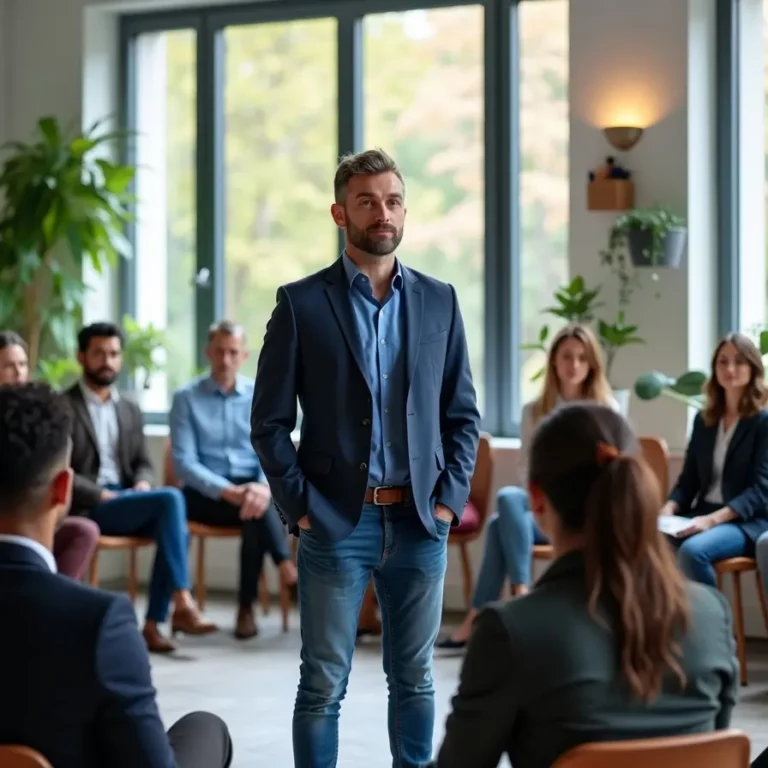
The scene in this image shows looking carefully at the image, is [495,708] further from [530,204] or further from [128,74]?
[128,74]

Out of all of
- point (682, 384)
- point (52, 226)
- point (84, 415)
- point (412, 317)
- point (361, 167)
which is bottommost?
point (84, 415)

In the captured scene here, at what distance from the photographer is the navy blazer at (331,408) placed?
3.09 metres

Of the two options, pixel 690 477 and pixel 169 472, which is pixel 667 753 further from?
pixel 169 472

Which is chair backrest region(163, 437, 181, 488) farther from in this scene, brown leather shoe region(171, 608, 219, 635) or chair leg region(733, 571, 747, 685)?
chair leg region(733, 571, 747, 685)

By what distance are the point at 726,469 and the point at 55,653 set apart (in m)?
3.99

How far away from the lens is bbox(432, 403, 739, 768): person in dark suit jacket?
70.8 inches

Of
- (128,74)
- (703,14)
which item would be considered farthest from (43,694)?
(128,74)

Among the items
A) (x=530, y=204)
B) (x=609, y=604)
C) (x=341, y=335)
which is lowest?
(x=609, y=604)

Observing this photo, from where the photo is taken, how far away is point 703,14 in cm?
615

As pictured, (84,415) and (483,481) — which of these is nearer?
(483,481)

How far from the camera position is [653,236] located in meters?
5.93

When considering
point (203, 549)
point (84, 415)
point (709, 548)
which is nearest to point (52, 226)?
point (84, 415)

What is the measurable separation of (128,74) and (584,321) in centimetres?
306

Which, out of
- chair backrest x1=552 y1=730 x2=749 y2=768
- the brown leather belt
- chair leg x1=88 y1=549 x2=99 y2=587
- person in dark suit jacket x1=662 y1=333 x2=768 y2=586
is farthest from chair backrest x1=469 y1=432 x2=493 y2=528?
chair backrest x1=552 y1=730 x2=749 y2=768
